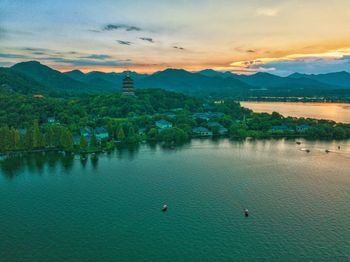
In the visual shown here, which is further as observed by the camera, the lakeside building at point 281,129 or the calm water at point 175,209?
the lakeside building at point 281,129

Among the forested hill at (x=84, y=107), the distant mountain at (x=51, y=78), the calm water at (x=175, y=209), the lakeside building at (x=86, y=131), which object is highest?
the distant mountain at (x=51, y=78)

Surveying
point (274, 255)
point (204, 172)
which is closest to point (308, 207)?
point (274, 255)

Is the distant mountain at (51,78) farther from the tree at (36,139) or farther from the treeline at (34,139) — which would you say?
the tree at (36,139)

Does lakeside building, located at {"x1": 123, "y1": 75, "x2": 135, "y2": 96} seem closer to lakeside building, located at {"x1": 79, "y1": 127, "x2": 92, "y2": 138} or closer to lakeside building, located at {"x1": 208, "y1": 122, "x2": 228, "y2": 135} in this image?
lakeside building, located at {"x1": 208, "y1": 122, "x2": 228, "y2": 135}

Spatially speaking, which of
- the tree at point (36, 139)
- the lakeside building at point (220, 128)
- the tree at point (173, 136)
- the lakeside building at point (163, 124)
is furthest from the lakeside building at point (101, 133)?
the lakeside building at point (220, 128)

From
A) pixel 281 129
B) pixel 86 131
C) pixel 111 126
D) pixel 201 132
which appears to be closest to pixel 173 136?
pixel 201 132

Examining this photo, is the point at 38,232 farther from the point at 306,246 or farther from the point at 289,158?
the point at 289,158

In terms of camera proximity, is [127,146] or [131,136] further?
[131,136]

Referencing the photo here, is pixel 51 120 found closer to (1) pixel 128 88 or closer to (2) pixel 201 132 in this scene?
(2) pixel 201 132

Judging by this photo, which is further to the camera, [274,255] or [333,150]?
[333,150]
